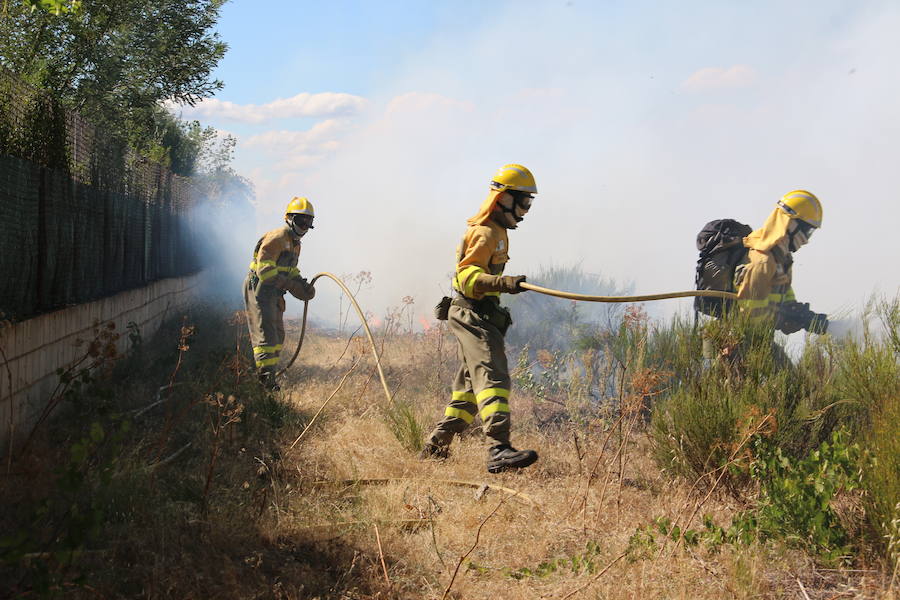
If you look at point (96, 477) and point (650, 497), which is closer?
point (96, 477)

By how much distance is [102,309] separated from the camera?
743 cm

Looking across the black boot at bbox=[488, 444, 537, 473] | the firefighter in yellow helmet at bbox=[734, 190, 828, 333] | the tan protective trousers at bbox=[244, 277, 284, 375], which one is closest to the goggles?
the tan protective trousers at bbox=[244, 277, 284, 375]

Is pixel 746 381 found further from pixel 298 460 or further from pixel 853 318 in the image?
pixel 298 460

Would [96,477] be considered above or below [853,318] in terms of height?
below

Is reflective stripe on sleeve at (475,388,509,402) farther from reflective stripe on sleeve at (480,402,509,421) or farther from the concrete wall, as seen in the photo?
the concrete wall

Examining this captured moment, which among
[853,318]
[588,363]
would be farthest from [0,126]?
[853,318]

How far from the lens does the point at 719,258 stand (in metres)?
6.76

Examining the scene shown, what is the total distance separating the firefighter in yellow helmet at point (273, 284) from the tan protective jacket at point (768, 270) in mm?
4203

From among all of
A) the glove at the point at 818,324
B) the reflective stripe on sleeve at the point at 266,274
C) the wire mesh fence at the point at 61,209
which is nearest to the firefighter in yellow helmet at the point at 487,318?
the glove at the point at 818,324

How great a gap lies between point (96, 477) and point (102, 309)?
3.92 m

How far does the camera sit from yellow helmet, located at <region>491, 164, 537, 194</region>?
17.8ft

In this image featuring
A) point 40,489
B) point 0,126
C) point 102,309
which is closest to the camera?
point 40,489

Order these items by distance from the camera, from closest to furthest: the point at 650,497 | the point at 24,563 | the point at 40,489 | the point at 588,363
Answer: the point at 24,563 < the point at 40,489 < the point at 650,497 < the point at 588,363

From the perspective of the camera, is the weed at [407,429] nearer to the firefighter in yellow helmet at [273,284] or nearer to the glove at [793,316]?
the firefighter in yellow helmet at [273,284]
